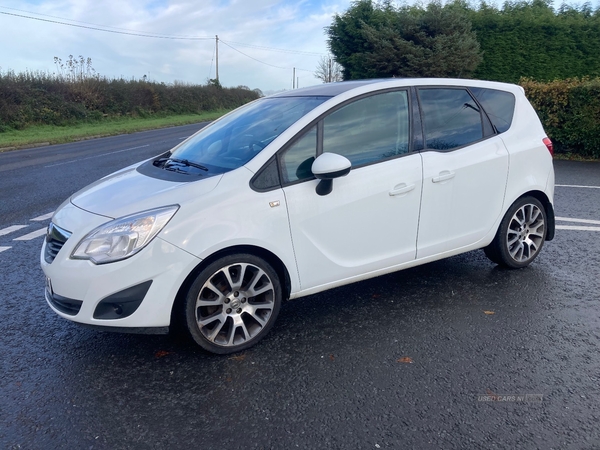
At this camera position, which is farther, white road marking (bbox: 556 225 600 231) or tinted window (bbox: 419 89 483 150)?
white road marking (bbox: 556 225 600 231)

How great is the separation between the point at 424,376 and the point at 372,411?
51 cm

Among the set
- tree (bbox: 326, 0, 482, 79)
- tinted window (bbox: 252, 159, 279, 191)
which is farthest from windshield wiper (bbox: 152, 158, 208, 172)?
tree (bbox: 326, 0, 482, 79)

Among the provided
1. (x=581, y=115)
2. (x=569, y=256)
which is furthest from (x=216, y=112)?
(x=569, y=256)

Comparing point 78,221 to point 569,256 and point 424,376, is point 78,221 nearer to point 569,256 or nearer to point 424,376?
point 424,376

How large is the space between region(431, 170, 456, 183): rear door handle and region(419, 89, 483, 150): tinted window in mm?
213

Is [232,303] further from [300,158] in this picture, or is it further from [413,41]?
[413,41]

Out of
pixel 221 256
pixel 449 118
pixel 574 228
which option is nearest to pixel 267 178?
pixel 221 256

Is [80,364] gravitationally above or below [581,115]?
below

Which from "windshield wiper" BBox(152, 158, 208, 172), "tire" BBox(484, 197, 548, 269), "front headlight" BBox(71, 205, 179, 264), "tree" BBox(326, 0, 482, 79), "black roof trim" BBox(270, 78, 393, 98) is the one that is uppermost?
"tree" BBox(326, 0, 482, 79)

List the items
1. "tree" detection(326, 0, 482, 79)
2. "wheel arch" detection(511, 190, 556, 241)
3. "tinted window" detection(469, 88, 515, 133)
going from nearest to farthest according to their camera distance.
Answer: "tinted window" detection(469, 88, 515, 133) < "wheel arch" detection(511, 190, 556, 241) < "tree" detection(326, 0, 482, 79)

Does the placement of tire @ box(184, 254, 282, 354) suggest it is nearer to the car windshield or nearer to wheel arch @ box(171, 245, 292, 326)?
wheel arch @ box(171, 245, 292, 326)

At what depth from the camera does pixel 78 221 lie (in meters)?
3.45

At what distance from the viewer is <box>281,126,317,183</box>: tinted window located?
12.0 ft

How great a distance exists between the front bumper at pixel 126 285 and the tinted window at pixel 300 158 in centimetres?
89
